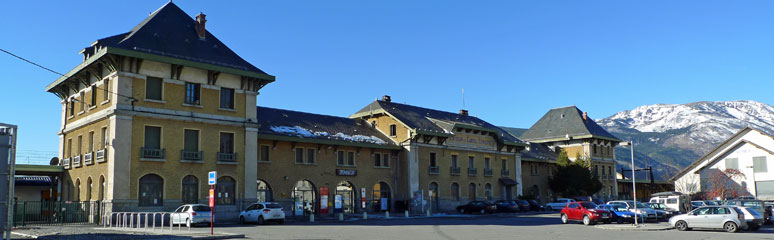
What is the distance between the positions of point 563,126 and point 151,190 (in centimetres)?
5601

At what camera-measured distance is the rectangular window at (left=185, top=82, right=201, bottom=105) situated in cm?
3697

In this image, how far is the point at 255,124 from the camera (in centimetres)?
3997

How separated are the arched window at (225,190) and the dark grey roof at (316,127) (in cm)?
535

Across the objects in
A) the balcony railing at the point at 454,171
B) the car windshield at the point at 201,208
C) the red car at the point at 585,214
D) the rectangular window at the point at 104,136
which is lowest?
the red car at the point at 585,214

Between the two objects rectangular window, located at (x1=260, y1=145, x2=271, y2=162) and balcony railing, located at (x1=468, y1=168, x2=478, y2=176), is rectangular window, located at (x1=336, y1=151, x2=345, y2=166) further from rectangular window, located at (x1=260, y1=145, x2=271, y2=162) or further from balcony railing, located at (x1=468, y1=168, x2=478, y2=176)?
balcony railing, located at (x1=468, y1=168, x2=478, y2=176)

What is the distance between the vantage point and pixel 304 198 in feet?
153

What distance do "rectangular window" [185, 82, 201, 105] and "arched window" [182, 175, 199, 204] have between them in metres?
4.50

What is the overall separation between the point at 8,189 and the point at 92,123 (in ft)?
78.7

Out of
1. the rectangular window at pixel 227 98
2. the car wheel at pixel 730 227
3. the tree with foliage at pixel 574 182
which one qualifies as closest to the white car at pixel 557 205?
the tree with foliage at pixel 574 182

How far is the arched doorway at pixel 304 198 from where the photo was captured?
45.8m

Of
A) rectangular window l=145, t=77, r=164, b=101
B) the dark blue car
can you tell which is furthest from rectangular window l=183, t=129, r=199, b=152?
the dark blue car

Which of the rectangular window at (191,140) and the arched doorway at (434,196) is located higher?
the rectangular window at (191,140)

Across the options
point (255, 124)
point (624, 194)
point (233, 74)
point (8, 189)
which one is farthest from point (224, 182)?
point (624, 194)

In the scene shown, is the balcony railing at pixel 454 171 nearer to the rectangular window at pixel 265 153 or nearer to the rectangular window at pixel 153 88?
the rectangular window at pixel 265 153
